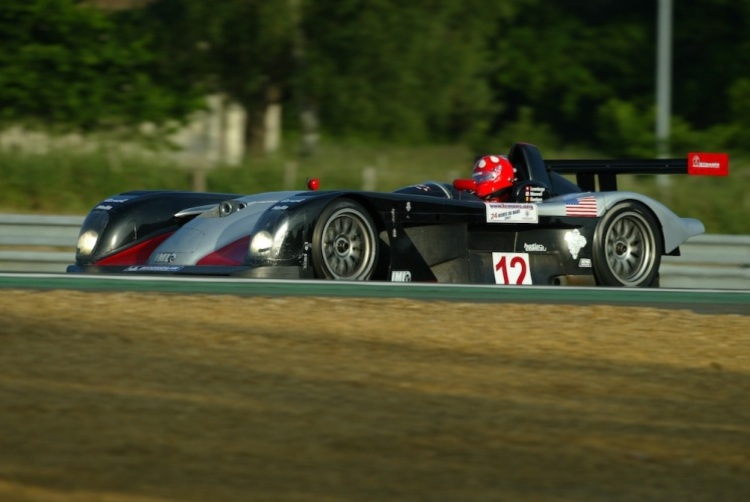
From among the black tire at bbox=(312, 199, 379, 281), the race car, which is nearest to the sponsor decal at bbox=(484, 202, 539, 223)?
the race car

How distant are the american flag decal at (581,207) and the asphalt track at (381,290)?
1.73 ft

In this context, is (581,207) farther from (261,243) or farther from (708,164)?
(261,243)

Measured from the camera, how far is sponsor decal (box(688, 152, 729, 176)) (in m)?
9.91

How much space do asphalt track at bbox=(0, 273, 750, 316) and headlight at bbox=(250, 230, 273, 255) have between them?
0.69ft

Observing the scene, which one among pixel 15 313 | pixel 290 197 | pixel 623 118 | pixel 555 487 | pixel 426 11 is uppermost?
pixel 426 11

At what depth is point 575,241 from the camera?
29.7 ft

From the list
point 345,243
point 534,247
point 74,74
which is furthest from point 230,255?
point 74,74

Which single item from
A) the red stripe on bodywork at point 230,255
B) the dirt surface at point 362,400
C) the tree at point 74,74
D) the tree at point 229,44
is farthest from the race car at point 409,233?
the tree at point 229,44

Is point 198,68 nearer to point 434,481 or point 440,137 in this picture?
point 440,137

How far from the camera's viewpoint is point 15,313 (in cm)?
699

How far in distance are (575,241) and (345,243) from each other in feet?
5.60

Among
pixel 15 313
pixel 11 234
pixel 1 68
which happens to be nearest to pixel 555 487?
pixel 15 313

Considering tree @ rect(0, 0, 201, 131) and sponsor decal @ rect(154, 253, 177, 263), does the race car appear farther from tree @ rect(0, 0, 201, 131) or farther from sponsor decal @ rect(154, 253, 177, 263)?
tree @ rect(0, 0, 201, 131)

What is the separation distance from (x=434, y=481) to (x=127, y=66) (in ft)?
69.9
